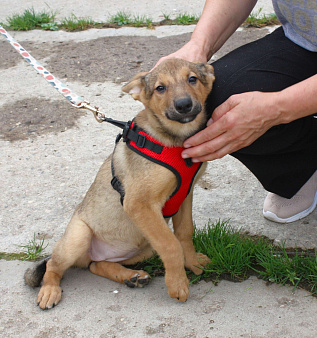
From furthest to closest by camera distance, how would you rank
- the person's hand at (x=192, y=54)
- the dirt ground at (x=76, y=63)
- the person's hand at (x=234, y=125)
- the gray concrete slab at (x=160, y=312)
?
the dirt ground at (x=76, y=63)
the person's hand at (x=192, y=54)
the person's hand at (x=234, y=125)
the gray concrete slab at (x=160, y=312)

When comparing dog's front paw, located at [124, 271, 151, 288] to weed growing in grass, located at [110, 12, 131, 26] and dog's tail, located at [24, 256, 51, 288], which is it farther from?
weed growing in grass, located at [110, 12, 131, 26]

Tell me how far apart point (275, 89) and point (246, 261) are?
3.48 ft

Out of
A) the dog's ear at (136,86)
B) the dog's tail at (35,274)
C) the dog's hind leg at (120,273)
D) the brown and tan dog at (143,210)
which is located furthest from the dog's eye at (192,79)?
the dog's tail at (35,274)

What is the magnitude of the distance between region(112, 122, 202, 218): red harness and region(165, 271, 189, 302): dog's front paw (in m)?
0.42

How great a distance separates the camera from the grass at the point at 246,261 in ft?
9.18

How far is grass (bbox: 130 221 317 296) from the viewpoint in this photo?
9.18 feet

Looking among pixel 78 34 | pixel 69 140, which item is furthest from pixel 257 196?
pixel 78 34

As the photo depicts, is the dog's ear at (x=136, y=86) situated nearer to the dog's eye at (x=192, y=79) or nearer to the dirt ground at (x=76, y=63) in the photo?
the dog's eye at (x=192, y=79)

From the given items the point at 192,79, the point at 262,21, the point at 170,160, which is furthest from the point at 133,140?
the point at 262,21

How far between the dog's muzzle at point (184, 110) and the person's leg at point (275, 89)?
319 millimetres

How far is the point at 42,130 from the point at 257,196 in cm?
227

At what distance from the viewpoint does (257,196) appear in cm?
374

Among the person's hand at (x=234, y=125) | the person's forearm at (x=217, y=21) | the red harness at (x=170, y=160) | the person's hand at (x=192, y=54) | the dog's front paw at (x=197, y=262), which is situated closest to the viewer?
the person's hand at (x=234, y=125)

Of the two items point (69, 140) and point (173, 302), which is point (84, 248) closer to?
point (173, 302)
